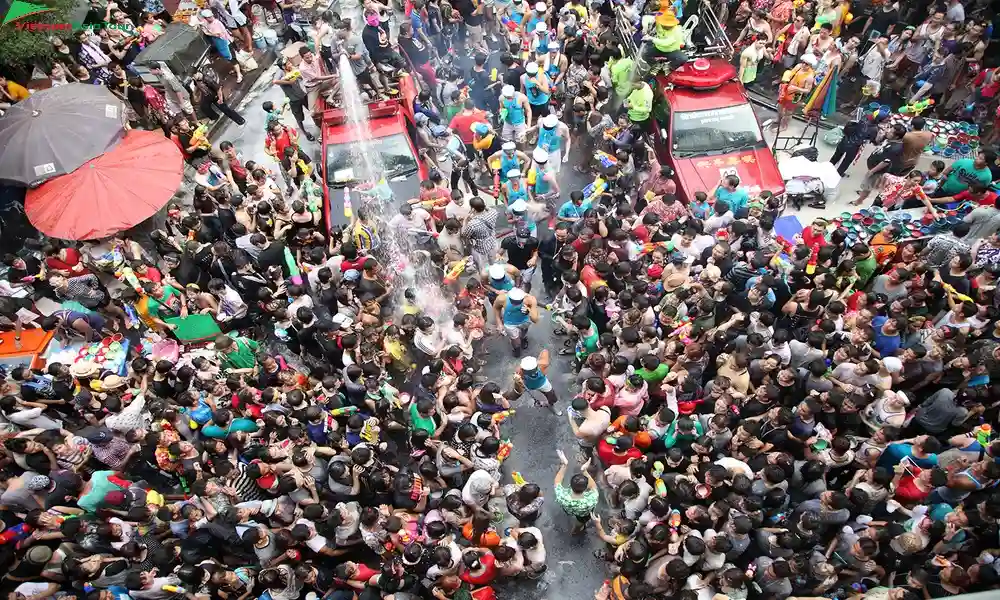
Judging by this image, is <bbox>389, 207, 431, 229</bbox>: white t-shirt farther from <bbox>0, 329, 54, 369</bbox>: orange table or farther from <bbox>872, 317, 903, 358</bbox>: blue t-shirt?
<bbox>872, 317, 903, 358</bbox>: blue t-shirt

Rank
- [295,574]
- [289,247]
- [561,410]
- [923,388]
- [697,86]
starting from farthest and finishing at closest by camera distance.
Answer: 1. [697,86]
2. [289,247]
3. [561,410]
4. [923,388]
5. [295,574]

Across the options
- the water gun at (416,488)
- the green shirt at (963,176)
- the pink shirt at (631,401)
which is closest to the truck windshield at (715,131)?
the green shirt at (963,176)

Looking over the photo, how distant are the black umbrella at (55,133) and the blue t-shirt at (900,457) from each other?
10.7m

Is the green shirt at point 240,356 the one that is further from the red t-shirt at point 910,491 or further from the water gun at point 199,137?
the red t-shirt at point 910,491

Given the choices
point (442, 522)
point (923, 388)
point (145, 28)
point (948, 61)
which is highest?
point (145, 28)

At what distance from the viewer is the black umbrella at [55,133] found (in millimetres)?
8906

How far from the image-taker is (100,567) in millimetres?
5840

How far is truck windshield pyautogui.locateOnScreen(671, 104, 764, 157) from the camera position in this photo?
31.7 ft

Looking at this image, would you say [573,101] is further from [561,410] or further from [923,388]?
[923,388]

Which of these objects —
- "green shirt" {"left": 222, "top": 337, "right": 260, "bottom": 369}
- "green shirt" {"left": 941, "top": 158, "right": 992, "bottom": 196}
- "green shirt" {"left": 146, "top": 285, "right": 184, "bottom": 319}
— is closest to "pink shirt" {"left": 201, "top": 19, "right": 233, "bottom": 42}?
"green shirt" {"left": 146, "top": 285, "right": 184, "bottom": 319}

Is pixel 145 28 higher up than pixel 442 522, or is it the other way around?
pixel 145 28

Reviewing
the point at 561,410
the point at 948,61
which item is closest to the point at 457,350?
the point at 561,410

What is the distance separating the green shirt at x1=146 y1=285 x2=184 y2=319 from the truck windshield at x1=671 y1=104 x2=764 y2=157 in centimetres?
750

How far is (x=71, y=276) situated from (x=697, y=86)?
9.62 m
